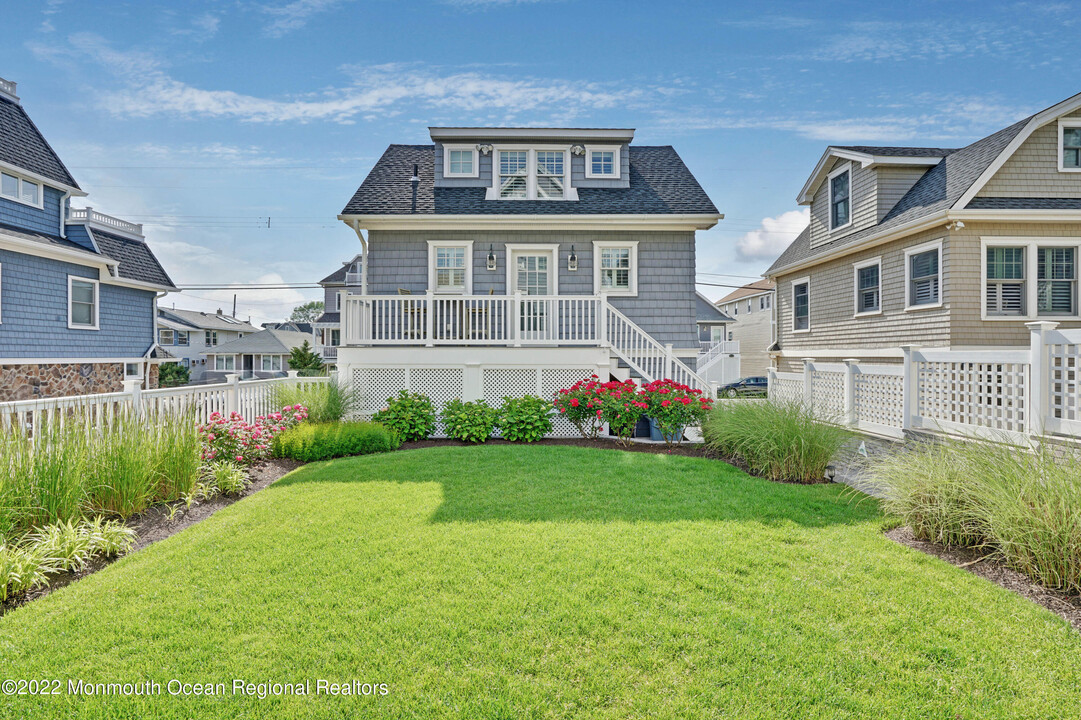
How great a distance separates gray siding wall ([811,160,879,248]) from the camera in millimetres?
11961

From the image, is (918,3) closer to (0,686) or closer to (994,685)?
(994,685)

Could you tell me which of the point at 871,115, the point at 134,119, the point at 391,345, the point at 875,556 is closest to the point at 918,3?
the point at 871,115

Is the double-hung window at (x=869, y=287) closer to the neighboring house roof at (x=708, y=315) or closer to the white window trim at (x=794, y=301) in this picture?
the white window trim at (x=794, y=301)

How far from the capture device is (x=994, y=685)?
7.43ft

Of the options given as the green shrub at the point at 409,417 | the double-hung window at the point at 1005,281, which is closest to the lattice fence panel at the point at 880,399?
the double-hung window at the point at 1005,281

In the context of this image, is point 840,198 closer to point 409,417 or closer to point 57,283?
point 409,417

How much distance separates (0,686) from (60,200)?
17.4m

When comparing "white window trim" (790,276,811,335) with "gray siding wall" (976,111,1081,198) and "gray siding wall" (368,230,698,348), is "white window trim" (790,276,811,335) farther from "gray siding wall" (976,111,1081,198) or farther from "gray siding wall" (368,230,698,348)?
"gray siding wall" (368,230,698,348)

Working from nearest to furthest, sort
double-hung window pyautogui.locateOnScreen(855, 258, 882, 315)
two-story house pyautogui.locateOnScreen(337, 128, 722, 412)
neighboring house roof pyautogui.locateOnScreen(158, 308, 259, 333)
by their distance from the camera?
two-story house pyautogui.locateOnScreen(337, 128, 722, 412) → double-hung window pyautogui.locateOnScreen(855, 258, 882, 315) → neighboring house roof pyautogui.locateOnScreen(158, 308, 259, 333)

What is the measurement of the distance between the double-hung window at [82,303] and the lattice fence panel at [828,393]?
18484mm

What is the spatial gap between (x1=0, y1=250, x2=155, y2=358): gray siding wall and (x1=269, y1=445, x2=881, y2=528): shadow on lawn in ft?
37.0

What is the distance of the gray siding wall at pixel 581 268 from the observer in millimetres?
11461

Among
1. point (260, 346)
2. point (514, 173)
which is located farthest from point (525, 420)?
point (260, 346)

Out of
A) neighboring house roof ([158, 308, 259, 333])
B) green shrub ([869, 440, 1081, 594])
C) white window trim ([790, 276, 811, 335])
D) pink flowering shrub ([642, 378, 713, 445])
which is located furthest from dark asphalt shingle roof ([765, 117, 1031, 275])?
neighboring house roof ([158, 308, 259, 333])
